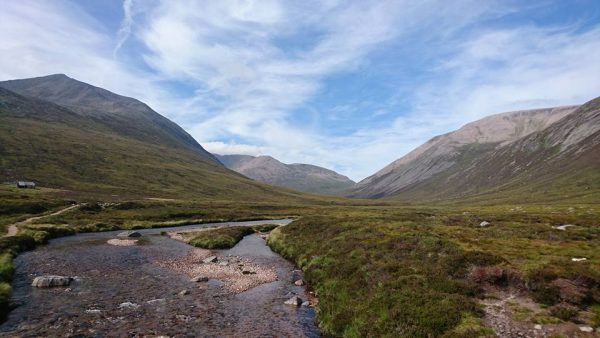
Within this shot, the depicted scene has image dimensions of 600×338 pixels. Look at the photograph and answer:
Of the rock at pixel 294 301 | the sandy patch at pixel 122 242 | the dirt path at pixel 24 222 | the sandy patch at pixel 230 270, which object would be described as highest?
the dirt path at pixel 24 222

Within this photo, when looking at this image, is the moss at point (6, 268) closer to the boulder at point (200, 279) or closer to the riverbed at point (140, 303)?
the riverbed at point (140, 303)

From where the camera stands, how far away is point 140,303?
3161 cm

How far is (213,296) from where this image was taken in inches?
1382

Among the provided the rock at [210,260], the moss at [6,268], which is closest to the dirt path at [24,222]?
the moss at [6,268]

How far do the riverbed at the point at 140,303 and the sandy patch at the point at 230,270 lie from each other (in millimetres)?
927

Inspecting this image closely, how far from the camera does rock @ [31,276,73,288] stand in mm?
34719

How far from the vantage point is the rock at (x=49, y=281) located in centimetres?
3472

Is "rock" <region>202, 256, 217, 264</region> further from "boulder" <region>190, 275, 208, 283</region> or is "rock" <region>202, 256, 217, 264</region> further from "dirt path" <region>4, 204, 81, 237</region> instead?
"dirt path" <region>4, 204, 81, 237</region>

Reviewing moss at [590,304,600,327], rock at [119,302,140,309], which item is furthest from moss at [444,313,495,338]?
rock at [119,302,140,309]

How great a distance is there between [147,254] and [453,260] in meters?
43.9

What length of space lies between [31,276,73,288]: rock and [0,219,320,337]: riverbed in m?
0.73

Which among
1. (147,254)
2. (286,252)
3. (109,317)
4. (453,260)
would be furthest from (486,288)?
(147,254)

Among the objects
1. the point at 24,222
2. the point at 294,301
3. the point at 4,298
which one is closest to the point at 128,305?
the point at 4,298

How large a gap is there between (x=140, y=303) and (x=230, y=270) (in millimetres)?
16158
